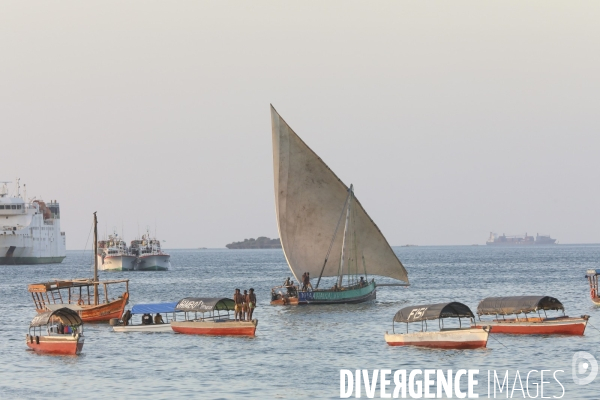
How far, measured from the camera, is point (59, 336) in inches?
1879

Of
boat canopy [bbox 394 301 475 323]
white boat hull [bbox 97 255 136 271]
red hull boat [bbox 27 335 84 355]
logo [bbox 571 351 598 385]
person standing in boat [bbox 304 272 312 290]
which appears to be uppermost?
white boat hull [bbox 97 255 136 271]

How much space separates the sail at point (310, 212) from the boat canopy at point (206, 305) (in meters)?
19.0

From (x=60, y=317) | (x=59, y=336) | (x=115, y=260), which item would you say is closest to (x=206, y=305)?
(x=60, y=317)

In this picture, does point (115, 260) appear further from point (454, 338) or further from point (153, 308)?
point (454, 338)

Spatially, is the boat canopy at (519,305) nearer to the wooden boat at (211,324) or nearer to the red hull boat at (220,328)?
the red hull boat at (220,328)

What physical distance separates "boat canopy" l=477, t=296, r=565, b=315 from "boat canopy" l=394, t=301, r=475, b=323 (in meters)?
3.69

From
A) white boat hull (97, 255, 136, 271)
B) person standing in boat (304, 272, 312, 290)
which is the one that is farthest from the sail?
white boat hull (97, 255, 136, 271)

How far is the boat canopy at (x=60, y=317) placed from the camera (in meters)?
48.1

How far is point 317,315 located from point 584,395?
32.8m

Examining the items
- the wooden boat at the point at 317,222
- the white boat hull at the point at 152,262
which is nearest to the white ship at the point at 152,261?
the white boat hull at the point at 152,262

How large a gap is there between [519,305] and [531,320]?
1.66 meters

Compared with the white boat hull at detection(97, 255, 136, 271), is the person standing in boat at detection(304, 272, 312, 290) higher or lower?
lower

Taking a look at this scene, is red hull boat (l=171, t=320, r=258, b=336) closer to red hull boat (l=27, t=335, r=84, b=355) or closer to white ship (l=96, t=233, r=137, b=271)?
red hull boat (l=27, t=335, r=84, b=355)

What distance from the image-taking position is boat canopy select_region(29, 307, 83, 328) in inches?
1895
